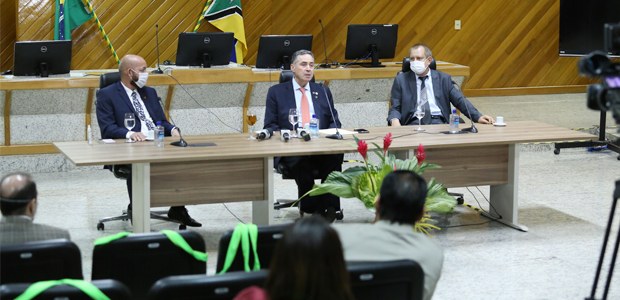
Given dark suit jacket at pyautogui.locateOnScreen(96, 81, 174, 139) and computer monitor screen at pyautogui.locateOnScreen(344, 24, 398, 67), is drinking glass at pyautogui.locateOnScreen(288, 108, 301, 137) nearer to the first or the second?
dark suit jacket at pyautogui.locateOnScreen(96, 81, 174, 139)

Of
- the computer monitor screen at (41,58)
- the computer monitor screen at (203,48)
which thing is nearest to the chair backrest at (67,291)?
the computer monitor screen at (41,58)

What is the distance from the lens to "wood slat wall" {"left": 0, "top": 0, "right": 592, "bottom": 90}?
33.9 feet

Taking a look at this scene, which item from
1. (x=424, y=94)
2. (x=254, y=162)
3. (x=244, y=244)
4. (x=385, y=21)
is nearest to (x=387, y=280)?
(x=244, y=244)

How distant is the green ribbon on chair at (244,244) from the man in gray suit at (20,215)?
2.15 feet

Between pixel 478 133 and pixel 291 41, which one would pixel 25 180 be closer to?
pixel 478 133

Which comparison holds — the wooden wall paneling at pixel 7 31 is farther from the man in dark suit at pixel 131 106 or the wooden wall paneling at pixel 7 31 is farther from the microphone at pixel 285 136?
the microphone at pixel 285 136

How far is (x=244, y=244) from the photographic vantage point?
3.57 meters

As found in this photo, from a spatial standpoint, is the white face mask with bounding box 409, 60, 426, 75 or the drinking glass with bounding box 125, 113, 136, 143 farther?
the white face mask with bounding box 409, 60, 426, 75

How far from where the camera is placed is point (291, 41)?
28.1 ft

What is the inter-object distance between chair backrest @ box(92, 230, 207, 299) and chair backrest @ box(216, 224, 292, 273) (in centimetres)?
14

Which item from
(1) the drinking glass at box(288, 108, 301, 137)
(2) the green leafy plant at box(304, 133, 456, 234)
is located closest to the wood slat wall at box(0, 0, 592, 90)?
(1) the drinking glass at box(288, 108, 301, 137)

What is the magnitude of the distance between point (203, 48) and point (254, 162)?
9.37ft

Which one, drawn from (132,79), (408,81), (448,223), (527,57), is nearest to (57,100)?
(132,79)

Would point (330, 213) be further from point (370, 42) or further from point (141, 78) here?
point (370, 42)
